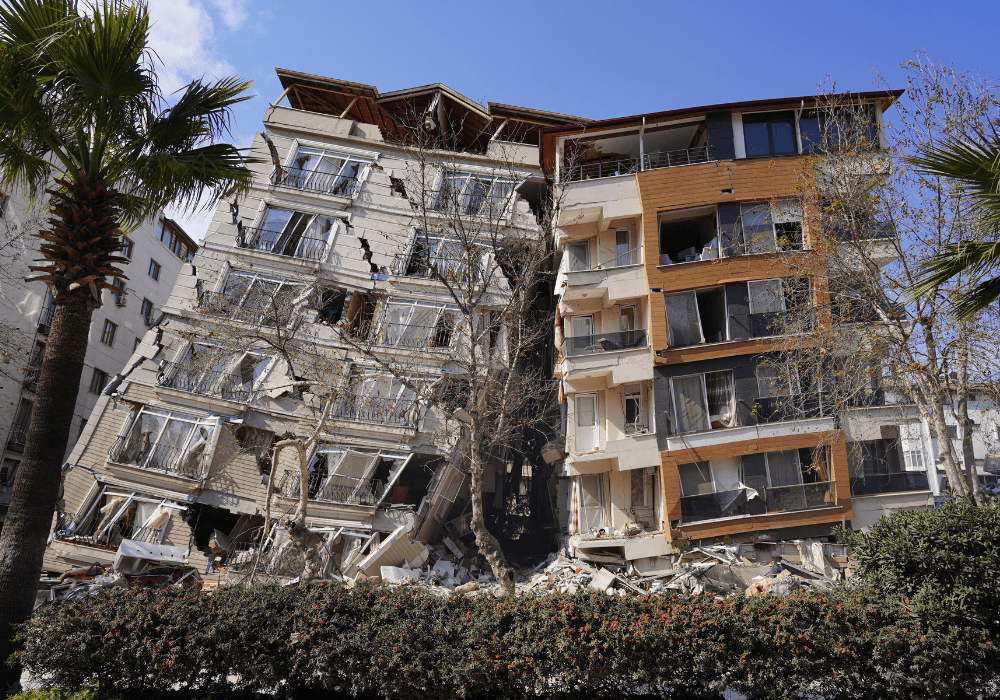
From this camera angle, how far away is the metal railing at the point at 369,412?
22.6 m

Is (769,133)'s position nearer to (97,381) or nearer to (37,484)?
(37,484)

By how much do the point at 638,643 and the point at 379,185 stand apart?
2229 centimetres

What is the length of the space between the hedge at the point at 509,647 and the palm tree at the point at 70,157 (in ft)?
5.28

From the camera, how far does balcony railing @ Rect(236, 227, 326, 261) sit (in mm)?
24891

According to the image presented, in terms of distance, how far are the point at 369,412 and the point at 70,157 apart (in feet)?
46.4

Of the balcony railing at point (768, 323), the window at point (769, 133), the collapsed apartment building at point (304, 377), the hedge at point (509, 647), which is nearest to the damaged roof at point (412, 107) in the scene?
the collapsed apartment building at point (304, 377)

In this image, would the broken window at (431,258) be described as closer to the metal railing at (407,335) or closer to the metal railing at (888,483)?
→ the metal railing at (407,335)

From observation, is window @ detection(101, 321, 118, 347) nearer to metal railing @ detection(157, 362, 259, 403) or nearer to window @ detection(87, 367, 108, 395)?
window @ detection(87, 367, 108, 395)

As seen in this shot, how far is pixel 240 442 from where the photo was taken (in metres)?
22.5

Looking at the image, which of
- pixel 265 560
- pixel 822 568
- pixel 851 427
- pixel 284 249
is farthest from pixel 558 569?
pixel 284 249

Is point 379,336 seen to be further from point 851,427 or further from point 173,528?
point 851,427

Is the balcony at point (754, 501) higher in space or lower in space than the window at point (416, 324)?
lower

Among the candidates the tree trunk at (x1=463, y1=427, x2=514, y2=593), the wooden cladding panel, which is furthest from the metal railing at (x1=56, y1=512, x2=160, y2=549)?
the wooden cladding panel

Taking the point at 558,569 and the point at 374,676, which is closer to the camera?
the point at 374,676
